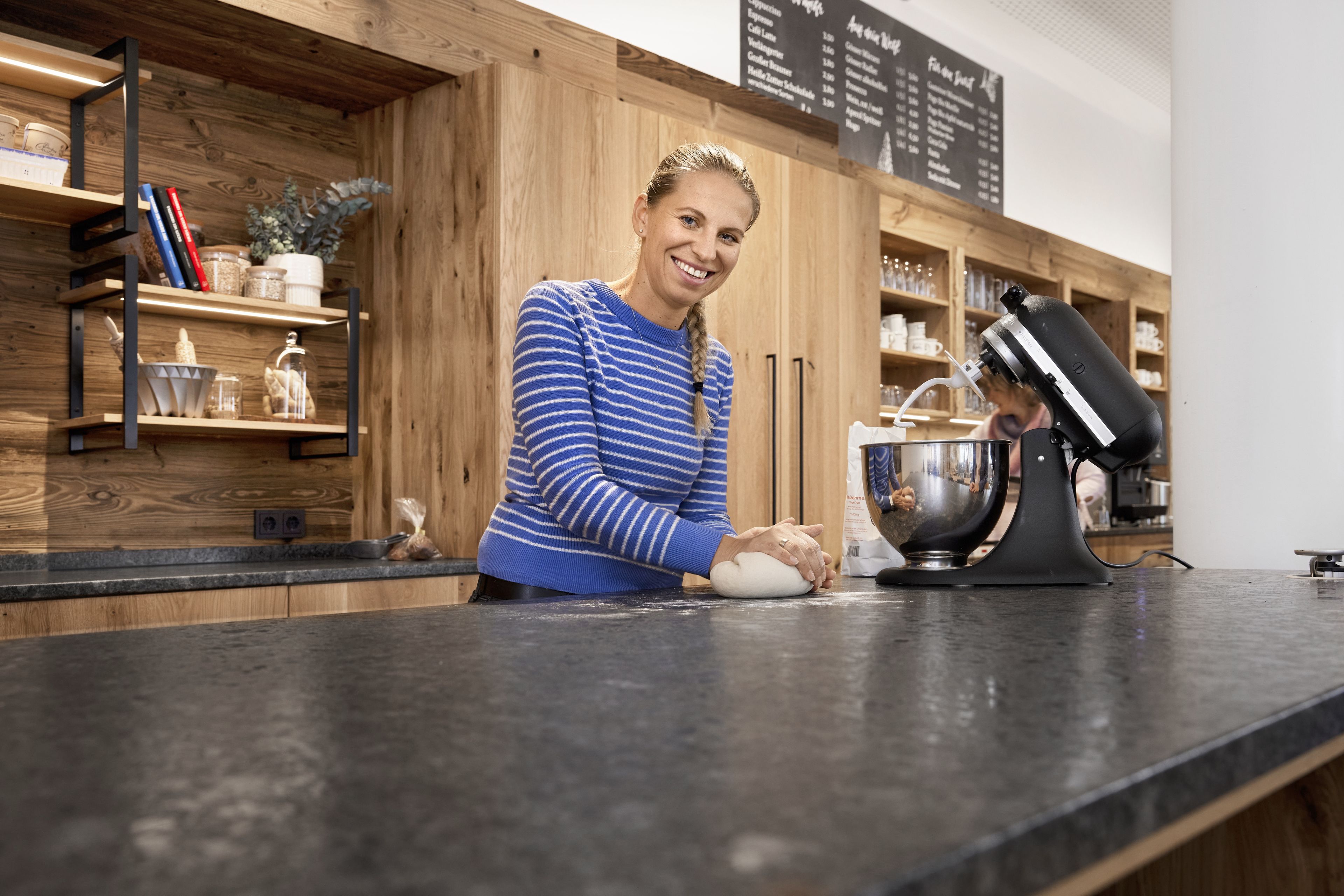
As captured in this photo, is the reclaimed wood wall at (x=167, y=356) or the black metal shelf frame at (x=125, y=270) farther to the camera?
the reclaimed wood wall at (x=167, y=356)

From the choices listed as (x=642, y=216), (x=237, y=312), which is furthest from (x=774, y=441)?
(x=642, y=216)

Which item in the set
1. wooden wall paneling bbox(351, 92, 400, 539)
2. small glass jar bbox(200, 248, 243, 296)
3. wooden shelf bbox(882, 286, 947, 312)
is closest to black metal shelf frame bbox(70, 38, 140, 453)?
small glass jar bbox(200, 248, 243, 296)

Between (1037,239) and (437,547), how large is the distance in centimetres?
351

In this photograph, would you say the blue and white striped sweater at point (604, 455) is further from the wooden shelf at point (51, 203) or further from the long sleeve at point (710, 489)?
the wooden shelf at point (51, 203)

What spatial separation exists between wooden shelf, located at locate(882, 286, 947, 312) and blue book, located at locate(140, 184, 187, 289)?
8.31 feet

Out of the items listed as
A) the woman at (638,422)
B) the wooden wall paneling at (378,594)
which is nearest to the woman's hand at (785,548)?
the woman at (638,422)

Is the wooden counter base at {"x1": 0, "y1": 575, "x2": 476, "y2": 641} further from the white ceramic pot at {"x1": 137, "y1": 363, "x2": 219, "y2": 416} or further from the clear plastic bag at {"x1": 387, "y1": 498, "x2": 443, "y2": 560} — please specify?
the white ceramic pot at {"x1": 137, "y1": 363, "x2": 219, "y2": 416}

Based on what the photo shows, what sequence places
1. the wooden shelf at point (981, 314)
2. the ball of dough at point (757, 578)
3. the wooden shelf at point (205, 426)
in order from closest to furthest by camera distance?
the ball of dough at point (757, 578) → the wooden shelf at point (205, 426) → the wooden shelf at point (981, 314)

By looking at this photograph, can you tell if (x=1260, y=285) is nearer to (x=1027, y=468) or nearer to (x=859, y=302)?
(x=1027, y=468)

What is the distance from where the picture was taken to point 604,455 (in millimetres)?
1524

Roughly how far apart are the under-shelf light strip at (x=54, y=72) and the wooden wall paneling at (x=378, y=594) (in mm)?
1215

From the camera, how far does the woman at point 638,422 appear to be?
4.40 ft

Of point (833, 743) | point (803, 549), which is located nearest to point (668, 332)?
point (803, 549)

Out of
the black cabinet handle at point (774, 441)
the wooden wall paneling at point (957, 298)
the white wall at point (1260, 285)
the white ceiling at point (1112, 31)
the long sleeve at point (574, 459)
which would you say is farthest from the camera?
the white ceiling at point (1112, 31)
